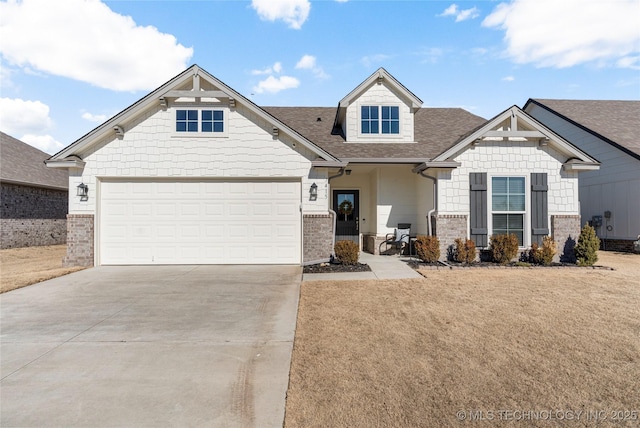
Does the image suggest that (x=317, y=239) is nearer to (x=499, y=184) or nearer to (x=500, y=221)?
(x=500, y=221)

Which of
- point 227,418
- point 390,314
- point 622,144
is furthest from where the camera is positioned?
point 622,144

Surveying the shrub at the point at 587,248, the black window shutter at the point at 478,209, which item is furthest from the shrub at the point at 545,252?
the black window shutter at the point at 478,209

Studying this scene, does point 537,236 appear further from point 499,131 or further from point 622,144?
point 622,144

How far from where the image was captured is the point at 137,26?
34.6ft

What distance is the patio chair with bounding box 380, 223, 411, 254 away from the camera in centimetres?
1144

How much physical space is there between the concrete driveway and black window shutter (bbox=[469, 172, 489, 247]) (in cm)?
626

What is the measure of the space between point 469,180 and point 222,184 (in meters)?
7.62

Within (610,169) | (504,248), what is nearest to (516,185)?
(504,248)

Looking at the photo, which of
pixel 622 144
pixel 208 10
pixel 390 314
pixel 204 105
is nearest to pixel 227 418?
pixel 390 314

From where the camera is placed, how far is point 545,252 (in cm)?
966

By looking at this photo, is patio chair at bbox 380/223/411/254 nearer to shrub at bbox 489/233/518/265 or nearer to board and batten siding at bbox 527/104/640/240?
shrub at bbox 489/233/518/265

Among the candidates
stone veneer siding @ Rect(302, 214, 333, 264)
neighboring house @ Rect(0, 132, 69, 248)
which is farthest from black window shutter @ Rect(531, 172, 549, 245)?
neighboring house @ Rect(0, 132, 69, 248)

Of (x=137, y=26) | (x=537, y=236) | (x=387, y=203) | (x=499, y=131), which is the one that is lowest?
(x=537, y=236)

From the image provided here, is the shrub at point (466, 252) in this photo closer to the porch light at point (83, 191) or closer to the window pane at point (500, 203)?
the window pane at point (500, 203)
